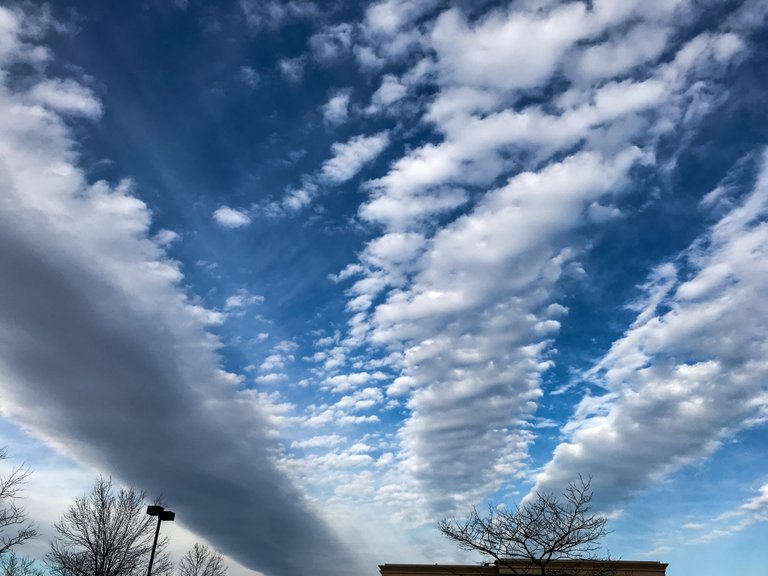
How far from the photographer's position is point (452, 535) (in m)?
26.1

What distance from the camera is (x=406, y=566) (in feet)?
166

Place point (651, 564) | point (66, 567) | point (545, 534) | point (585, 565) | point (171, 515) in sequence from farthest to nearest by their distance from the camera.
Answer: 1. point (651, 564)
2. point (585, 565)
3. point (66, 567)
4. point (171, 515)
5. point (545, 534)

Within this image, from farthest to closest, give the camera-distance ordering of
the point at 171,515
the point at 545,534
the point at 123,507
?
1. the point at 123,507
2. the point at 171,515
3. the point at 545,534

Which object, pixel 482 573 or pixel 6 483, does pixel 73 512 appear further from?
pixel 482 573

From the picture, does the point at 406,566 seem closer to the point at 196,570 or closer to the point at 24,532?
the point at 196,570

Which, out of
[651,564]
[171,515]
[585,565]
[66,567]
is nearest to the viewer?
[171,515]

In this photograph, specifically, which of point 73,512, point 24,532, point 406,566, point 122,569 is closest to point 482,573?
point 406,566

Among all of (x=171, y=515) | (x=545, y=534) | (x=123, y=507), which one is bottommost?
(x=545, y=534)

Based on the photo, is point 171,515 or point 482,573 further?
point 482,573

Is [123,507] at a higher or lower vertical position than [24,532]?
higher

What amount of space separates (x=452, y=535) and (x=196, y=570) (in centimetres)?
3437

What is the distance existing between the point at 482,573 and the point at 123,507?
1222 inches

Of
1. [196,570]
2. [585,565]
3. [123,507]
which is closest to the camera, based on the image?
[123,507]

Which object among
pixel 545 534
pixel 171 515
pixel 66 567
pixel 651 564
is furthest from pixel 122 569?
pixel 651 564
